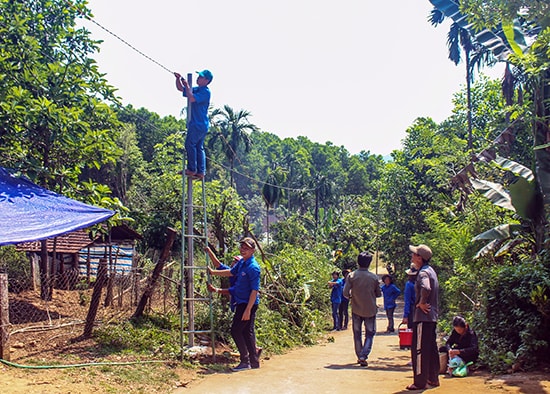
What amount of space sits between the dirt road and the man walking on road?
41 centimetres

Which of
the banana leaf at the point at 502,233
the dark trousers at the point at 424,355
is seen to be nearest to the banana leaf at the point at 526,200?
the banana leaf at the point at 502,233

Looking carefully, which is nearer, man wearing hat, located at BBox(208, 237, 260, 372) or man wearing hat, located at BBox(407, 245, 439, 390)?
man wearing hat, located at BBox(407, 245, 439, 390)

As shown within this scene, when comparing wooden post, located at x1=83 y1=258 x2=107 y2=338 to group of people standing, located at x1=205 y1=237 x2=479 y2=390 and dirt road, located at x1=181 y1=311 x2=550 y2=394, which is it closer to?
group of people standing, located at x1=205 y1=237 x2=479 y2=390

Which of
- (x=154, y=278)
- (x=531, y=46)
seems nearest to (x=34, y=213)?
(x=154, y=278)

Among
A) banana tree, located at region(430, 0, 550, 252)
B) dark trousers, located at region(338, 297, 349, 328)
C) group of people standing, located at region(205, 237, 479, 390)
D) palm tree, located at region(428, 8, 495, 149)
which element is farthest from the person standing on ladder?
palm tree, located at region(428, 8, 495, 149)

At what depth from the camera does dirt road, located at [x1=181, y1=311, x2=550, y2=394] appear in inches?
240

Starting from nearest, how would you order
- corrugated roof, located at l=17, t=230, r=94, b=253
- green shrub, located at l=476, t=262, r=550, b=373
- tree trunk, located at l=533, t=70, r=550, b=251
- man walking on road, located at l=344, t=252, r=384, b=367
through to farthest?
green shrub, located at l=476, t=262, r=550, b=373, man walking on road, located at l=344, t=252, r=384, b=367, tree trunk, located at l=533, t=70, r=550, b=251, corrugated roof, located at l=17, t=230, r=94, b=253

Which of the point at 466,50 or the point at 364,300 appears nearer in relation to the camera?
the point at 364,300

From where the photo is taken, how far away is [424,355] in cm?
623

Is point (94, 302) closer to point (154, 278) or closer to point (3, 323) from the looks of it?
point (154, 278)

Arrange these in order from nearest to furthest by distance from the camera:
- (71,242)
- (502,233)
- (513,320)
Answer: (513,320) < (502,233) < (71,242)

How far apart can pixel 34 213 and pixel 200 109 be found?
283cm

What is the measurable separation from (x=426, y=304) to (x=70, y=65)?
8417mm

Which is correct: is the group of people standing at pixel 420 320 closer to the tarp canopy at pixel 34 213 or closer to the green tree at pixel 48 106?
the tarp canopy at pixel 34 213
